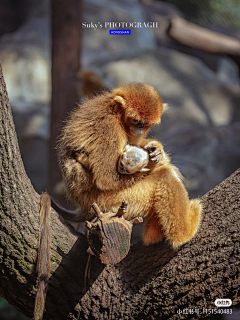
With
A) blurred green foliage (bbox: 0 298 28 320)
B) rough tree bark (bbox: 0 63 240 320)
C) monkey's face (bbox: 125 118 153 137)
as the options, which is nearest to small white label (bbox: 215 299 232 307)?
rough tree bark (bbox: 0 63 240 320)

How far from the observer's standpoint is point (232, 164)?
24.0 ft

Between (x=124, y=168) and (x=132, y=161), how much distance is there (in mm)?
78

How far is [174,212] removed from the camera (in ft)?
7.58

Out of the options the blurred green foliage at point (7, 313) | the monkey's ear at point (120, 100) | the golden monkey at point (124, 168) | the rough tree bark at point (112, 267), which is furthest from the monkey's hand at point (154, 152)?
the blurred green foliage at point (7, 313)

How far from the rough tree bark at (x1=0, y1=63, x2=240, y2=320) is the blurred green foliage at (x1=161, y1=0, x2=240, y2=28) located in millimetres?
8119

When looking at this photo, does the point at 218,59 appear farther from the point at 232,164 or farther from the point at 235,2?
the point at 232,164

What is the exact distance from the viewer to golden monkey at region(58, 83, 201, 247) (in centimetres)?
232

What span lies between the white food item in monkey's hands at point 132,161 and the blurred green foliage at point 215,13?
814 cm

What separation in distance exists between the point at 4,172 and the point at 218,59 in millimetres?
11610

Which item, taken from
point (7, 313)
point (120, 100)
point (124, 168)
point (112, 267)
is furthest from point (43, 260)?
point (7, 313)

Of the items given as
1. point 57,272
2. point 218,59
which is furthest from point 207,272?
point 218,59

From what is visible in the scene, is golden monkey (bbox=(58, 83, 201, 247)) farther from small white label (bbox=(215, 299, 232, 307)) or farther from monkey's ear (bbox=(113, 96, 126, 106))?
small white label (bbox=(215, 299, 232, 307))

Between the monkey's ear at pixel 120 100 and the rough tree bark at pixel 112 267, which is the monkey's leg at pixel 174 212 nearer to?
the rough tree bark at pixel 112 267

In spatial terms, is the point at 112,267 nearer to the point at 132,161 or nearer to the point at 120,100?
the point at 132,161
